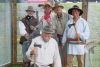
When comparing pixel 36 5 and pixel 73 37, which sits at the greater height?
pixel 36 5

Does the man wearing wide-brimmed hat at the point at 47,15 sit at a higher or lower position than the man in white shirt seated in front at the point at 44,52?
higher

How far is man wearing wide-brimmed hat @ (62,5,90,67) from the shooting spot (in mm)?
6660

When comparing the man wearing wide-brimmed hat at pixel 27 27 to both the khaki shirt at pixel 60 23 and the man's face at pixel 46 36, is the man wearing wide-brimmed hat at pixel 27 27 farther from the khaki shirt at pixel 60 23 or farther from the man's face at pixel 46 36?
the man's face at pixel 46 36

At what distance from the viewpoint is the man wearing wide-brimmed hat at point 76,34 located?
666 centimetres

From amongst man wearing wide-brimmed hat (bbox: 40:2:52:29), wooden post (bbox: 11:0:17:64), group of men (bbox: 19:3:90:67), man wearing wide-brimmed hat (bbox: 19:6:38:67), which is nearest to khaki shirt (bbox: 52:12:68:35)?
group of men (bbox: 19:3:90:67)

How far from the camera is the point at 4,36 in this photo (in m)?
8.20

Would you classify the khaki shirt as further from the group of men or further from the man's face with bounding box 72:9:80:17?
the man's face with bounding box 72:9:80:17

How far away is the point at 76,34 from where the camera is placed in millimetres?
6664

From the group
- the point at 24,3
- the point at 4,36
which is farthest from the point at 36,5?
the point at 4,36

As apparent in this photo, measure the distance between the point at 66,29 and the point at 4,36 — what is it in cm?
191

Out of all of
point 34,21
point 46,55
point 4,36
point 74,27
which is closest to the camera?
point 46,55

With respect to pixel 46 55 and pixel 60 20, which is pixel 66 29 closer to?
pixel 60 20

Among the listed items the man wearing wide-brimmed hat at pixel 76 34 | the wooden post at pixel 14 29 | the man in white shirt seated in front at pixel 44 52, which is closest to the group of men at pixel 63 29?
the man wearing wide-brimmed hat at pixel 76 34

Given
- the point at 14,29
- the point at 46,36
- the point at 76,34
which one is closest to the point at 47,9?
the point at 76,34
